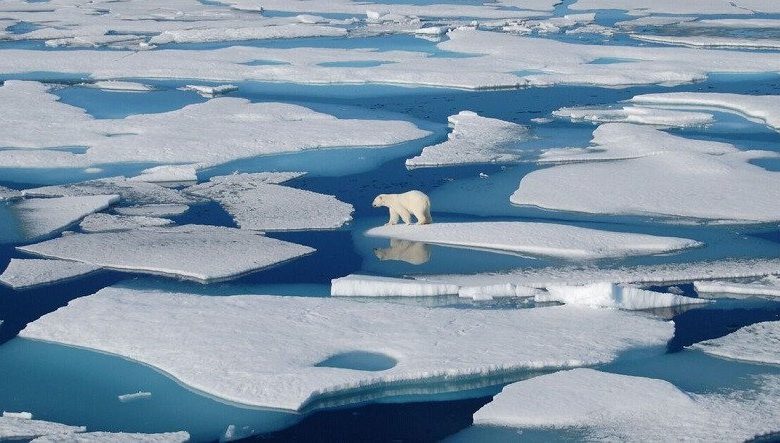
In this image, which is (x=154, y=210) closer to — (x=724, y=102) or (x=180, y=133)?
(x=180, y=133)

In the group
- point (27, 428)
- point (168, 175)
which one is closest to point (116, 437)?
point (27, 428)

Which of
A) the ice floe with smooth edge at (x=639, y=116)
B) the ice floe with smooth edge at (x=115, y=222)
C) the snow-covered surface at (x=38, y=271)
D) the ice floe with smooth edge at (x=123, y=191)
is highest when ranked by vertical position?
the ice floe with smooth edge at (x=639, y=116)

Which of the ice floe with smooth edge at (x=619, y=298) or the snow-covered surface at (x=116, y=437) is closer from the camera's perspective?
the snow-covered surface at (x=116, y=437)

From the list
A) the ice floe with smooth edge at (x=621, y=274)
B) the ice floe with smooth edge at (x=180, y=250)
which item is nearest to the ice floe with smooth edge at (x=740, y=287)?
the ice floe with smooth edge at (x=621, y=274)

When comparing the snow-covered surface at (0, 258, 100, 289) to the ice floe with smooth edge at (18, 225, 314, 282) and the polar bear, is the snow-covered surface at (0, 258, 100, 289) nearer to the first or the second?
→ the ice floe with smooth edge at (18, 225, 314, 282)

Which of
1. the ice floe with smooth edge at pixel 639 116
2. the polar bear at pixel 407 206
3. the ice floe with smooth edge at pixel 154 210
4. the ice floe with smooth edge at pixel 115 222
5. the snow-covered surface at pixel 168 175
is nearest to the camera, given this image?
the polar bear at pixel 407 206

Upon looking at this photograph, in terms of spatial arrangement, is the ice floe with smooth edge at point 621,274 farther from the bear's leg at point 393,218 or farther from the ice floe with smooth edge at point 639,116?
the ice floe with smooth edge at point 639,116
